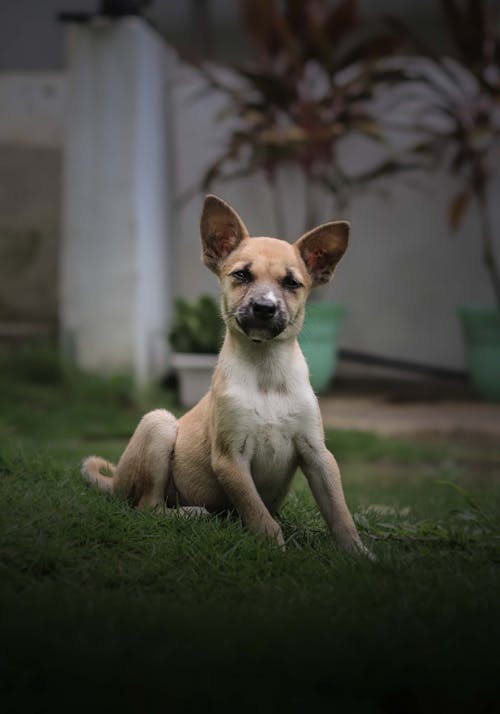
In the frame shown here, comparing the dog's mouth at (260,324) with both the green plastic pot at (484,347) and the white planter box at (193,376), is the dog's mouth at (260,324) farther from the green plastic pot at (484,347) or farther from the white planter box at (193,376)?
the green plastic pot at (484,347)

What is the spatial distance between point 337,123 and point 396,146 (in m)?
1.24

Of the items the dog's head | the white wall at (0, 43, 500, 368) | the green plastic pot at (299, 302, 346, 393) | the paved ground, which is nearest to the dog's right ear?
the dog's head

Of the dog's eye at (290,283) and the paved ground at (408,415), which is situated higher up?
the dog's eye at (290,283)

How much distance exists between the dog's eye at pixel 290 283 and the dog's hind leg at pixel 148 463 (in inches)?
30.5

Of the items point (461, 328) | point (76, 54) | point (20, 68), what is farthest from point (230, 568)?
point (20, 68)

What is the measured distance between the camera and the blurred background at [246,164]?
309 inches

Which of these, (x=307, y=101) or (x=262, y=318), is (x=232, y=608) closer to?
(x=262, y=318)

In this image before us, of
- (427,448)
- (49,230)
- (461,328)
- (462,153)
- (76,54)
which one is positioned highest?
(76,54)

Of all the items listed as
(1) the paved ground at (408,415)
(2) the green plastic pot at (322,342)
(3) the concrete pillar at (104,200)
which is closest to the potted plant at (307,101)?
(2) the green plastic pot at (322,342)

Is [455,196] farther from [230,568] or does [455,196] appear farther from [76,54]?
[230,568]

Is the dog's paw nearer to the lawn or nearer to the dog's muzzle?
the lawn

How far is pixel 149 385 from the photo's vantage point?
7988 millimetres

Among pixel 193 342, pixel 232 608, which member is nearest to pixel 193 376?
pixel 193 342

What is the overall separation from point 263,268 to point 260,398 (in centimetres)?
45
